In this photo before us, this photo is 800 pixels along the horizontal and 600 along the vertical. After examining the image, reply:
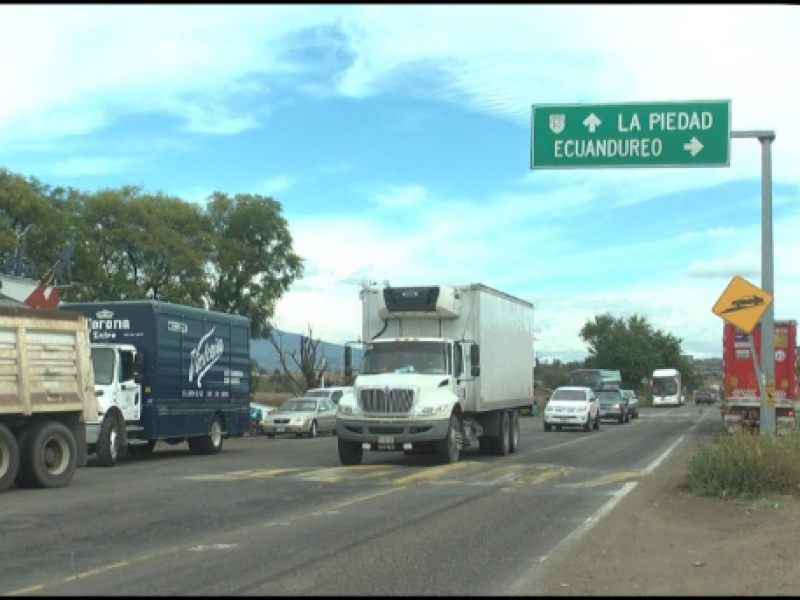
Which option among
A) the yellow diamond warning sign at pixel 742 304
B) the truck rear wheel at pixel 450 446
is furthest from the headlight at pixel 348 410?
the yellow diamond warning sign at pixel 742 304

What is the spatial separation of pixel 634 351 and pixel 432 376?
100 m

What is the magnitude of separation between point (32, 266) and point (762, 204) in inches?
890

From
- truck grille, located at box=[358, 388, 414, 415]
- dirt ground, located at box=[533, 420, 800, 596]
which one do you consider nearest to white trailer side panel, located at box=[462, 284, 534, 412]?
truck grille, located at box=[358, 388, 414, 415]

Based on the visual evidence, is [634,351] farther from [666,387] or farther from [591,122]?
[591,122]

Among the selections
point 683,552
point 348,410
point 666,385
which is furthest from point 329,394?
point 666,385

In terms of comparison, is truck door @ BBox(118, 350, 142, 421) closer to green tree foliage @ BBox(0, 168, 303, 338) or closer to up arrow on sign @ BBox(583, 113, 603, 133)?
up arrow on sign @ BBox(583, 113, 603, 133)

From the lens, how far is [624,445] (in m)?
26.5

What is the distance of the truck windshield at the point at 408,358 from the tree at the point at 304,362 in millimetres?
27703

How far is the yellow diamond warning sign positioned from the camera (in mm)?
14109

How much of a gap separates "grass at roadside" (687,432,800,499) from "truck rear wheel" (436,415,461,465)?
18.5 ft

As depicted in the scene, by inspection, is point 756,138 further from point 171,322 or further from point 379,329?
point 171,322

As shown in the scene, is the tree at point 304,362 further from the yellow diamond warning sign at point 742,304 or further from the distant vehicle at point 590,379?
the yellow diamond warning sign at point 742,304

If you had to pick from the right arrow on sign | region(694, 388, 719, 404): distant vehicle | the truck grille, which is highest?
the right arrow on sign

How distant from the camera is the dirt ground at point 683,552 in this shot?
7547mm
